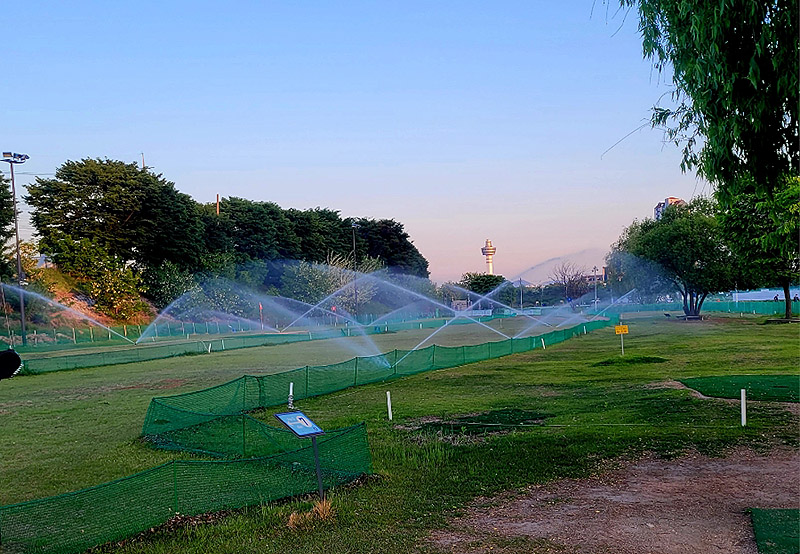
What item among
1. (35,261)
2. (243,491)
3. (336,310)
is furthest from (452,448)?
(336,310)

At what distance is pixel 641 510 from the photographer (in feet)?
31.0

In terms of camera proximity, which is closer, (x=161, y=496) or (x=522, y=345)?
(x=161, y=496)

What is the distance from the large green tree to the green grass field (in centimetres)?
555

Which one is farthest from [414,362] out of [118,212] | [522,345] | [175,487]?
[118,212]

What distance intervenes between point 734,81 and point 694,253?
64209 millimetres

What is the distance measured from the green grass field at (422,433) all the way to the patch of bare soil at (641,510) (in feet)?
1.90

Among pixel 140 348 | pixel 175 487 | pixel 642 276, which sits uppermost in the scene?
pixel 642 276

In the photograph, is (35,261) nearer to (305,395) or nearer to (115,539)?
(305,395)

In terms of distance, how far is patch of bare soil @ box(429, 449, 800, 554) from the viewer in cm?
820

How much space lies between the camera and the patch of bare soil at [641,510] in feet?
26.9

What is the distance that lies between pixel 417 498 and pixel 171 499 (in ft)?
11.4

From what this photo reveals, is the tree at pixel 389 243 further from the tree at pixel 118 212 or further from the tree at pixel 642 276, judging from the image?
the tree at pixel 642 276

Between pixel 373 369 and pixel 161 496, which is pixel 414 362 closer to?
pixel 373 369

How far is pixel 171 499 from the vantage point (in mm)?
9539
